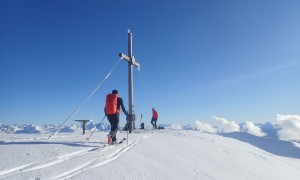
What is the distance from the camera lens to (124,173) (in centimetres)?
830

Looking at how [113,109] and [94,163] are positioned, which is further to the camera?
[113,109]

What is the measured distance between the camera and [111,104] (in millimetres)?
13391

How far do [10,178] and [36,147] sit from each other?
371 centimetres

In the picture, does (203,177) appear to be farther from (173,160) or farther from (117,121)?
(117,121)

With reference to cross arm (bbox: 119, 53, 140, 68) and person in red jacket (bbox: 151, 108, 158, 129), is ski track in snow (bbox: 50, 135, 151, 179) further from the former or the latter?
person in red jacket (bbox: 151, 108, 158, 129)

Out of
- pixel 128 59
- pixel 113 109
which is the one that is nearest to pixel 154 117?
pixel 128 59

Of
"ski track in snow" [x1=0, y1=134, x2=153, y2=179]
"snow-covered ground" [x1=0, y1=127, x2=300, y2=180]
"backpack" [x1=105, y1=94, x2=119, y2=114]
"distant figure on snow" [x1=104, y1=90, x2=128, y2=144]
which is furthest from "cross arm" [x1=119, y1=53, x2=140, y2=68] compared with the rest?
"ski track in snow" [x1=0, y1=134, x2=153, y2=179]

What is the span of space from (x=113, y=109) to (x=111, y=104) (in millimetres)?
240

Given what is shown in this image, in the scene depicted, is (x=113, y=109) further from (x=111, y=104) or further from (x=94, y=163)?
(x=94, y=163)

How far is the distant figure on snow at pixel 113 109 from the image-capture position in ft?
43.8

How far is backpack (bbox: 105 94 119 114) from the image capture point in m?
13.4

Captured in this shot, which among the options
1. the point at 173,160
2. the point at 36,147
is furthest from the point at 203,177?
the point at 36,147

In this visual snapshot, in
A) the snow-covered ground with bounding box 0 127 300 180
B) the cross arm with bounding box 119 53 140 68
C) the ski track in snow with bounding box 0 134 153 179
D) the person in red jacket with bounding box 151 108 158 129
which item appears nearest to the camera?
the ski track in snow with bounding box 0 134 153 179

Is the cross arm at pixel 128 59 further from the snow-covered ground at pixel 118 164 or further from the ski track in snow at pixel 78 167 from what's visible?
the ski track in snow at pixel 78 167
